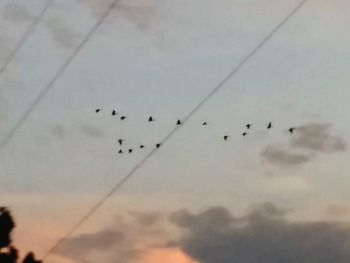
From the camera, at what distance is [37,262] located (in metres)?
35.3

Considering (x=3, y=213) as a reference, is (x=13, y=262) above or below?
below

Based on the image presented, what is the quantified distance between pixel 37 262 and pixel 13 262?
6.16ft

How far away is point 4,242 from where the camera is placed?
Answer: 124ft

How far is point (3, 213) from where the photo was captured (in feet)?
125

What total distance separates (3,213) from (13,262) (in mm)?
3279

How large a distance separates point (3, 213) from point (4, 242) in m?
1.70

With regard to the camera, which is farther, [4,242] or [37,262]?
[4,242]

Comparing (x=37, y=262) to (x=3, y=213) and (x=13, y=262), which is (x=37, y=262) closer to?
(x=13, y=262)

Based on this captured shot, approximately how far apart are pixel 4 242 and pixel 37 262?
3.56 meters

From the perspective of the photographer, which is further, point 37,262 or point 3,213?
point 3,213

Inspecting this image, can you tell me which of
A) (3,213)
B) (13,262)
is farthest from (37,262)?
(3,213)

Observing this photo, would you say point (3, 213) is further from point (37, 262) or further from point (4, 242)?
point (37, 262)

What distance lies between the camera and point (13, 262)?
119ft

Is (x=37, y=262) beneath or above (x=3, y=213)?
beneath
